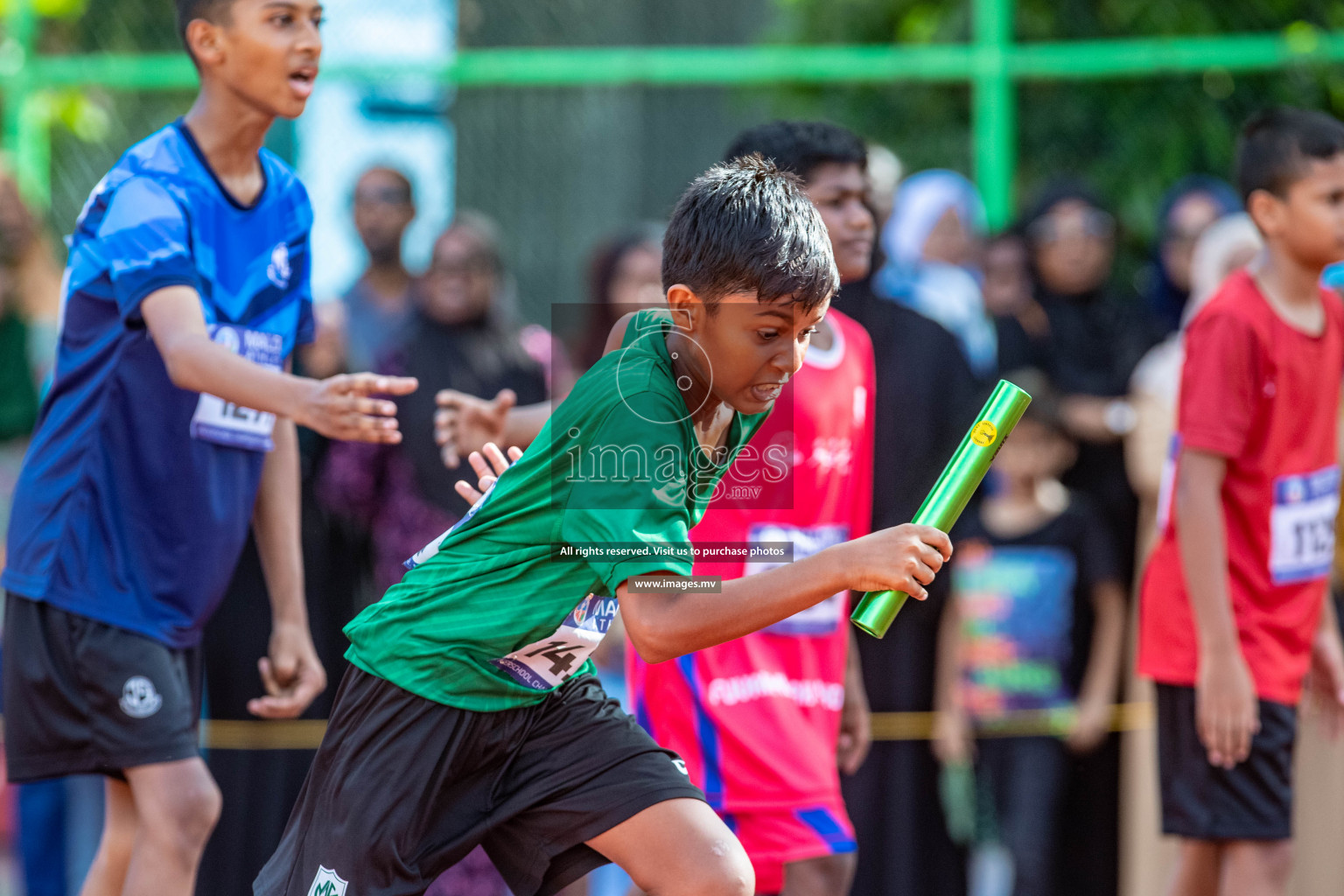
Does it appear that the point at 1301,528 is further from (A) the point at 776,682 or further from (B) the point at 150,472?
(B) the point at 150,472

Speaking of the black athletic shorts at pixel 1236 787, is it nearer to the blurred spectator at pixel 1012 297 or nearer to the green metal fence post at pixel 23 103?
the blurred spectator at pixel 1012 297

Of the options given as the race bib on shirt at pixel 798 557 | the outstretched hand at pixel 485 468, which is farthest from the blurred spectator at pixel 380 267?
the outstretched hand at pixel 485 468

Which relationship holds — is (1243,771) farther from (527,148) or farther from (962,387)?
(527,148)

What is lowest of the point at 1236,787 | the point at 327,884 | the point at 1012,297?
the point at 1236,787

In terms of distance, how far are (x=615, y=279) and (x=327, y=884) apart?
3260mm

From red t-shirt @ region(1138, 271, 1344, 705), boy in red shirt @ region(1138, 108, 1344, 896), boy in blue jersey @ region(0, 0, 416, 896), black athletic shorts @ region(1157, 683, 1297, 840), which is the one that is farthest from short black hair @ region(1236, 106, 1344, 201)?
boy in blue jersey @ region(0, 0, 416, 896)

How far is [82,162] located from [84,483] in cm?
365

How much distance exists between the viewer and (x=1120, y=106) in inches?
261

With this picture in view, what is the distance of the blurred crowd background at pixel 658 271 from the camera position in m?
5.29

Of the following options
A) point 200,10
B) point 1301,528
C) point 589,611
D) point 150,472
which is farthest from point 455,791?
point 1301,528

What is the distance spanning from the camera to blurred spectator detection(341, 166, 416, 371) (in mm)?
5879

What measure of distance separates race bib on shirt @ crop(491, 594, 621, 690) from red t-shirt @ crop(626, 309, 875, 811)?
61 centimetres

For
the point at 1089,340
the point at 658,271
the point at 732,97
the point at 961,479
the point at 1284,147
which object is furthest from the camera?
the point at 732,97

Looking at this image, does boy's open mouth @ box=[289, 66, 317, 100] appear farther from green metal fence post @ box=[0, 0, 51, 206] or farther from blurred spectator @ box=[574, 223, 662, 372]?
green metal fence post @ box=[0, 0, 51, 206]
